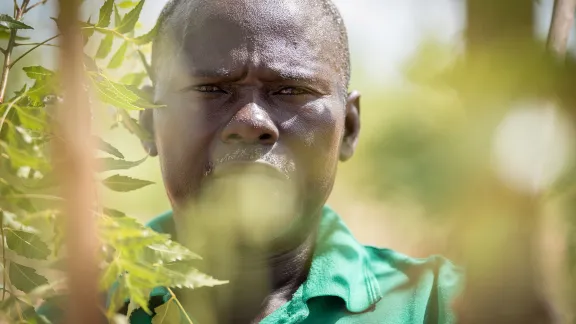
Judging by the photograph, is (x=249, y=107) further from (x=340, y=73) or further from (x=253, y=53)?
(x=340, y=73)

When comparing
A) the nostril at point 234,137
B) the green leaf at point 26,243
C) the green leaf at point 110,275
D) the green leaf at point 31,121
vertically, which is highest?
the green leaf at point 31,121

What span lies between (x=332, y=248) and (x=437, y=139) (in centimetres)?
115

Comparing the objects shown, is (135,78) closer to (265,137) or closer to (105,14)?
(265,137)

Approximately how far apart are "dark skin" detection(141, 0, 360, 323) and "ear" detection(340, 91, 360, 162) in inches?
6.0

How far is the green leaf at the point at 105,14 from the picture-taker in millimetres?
1184

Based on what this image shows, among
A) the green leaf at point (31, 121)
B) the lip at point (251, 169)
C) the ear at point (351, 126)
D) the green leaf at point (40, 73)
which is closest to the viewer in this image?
the green leaf at point (31, 121)

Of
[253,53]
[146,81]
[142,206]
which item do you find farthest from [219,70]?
[142,206]

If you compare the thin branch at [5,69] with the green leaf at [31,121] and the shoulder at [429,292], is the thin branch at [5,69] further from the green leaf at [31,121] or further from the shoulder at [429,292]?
the shoulder at [429,292]

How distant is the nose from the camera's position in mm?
1561

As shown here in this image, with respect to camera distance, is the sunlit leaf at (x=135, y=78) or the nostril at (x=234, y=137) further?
the sunlit leaf at (x=135, y=78)

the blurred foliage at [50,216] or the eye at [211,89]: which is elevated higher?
the eye at [211,89]

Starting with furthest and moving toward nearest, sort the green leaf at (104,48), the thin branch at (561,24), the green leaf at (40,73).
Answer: the green leaf at (104,48) → the green leaf at (40,73) → the thin branch at (561,24)

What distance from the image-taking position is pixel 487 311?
0.77 meters

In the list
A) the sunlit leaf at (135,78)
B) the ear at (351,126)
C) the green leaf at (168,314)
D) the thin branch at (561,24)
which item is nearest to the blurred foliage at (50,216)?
the green leaf at (168,314)
